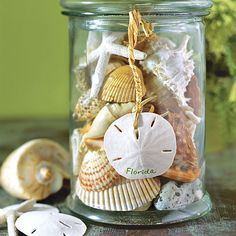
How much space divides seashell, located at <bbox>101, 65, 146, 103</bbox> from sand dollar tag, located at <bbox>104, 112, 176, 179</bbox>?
0.07ft

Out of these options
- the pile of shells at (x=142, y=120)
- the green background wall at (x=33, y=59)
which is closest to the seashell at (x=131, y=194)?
the pile of shells at (x=142, y=120)

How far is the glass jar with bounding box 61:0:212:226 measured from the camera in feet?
2.16

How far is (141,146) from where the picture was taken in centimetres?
65

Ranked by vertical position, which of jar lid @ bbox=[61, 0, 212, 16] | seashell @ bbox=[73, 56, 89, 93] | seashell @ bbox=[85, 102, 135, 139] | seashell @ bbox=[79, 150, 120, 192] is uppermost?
jar lid @ bbox=[61, 0, 212, 16]

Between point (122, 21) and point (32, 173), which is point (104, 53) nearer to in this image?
point (122, 21)

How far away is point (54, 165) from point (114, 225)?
0.16 m

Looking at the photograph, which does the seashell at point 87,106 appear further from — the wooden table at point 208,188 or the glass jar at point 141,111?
the wooden table at point 208,188

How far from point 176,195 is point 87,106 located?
140mm

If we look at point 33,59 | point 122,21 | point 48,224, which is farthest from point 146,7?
point 33,59

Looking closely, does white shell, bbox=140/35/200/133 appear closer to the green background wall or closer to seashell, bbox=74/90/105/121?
seashell, bbox=74/90/105/121

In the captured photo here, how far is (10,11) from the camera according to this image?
1190 mm

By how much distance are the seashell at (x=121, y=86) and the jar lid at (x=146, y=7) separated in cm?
6

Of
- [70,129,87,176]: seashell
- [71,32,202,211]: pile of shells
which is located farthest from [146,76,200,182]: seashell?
[70,129,87,176]: seashell

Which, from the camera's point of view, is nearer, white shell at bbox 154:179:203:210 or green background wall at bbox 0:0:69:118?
white shell at bbox 154:179:203:210
